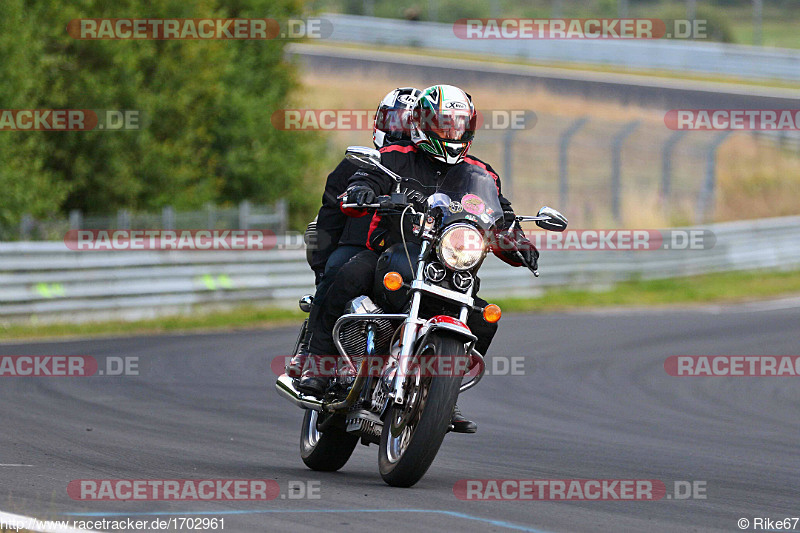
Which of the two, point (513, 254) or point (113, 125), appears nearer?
point (513, 254)

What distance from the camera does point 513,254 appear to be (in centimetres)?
693

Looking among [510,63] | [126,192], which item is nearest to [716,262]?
[126,192]

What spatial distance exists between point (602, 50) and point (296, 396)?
3916 centimetres

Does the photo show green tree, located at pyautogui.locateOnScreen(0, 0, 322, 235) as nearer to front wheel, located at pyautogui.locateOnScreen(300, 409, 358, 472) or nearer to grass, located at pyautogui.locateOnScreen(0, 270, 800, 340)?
grass, located at pyautogui.locateOnScreen(0, 270, 800, 340)

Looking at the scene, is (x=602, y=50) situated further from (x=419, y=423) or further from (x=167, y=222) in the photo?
(x=419, y=423)

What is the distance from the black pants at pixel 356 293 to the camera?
6.71 meters

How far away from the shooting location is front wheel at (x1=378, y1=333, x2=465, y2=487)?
6.18m

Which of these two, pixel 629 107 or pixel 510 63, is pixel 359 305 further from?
pixel 510 63

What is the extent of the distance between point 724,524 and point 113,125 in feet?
63.4

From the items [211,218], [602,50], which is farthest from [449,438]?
[602,50]

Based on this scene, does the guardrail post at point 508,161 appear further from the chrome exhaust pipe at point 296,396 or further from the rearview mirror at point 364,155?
the rearview mirror at point 364,155

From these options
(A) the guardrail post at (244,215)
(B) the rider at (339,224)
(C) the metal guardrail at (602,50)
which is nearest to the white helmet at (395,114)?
(B) the rider at (339,224)

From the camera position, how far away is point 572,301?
22609mm

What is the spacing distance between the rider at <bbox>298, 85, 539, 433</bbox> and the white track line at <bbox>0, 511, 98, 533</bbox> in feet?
7.04
